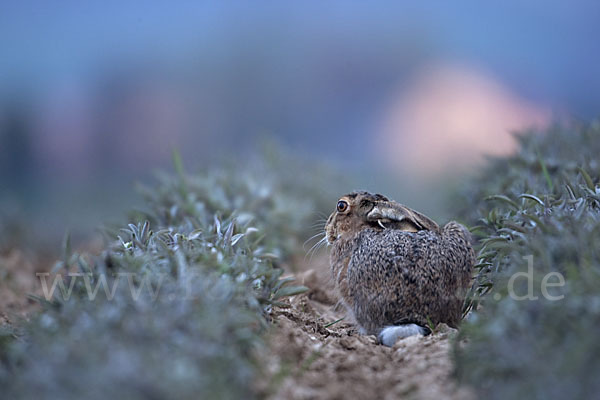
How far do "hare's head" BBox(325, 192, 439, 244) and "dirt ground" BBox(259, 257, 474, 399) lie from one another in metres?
0.69

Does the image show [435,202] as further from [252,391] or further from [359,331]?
[252,391]

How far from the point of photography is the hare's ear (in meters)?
3.40

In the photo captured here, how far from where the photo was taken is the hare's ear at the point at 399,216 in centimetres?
340

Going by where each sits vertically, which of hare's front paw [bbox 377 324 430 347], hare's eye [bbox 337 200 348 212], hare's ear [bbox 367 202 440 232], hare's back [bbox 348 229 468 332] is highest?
hare's ear [bbox 367 202 440 232]

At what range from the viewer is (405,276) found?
3.04 meters

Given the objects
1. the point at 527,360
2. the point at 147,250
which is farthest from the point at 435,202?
the point at 527,360

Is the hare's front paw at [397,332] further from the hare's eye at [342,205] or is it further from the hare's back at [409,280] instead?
the hare's eye at [342,205]

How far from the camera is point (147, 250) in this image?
305 cm

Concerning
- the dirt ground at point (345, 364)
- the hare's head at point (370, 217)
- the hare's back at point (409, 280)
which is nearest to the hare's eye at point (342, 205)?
the hare's head at point (370, 217)

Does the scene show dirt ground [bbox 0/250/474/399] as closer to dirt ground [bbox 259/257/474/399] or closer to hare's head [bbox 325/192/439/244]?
dirt ground [bbox 259/257/474/399]

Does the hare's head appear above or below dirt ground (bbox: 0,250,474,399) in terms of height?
above

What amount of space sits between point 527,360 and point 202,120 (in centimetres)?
1012

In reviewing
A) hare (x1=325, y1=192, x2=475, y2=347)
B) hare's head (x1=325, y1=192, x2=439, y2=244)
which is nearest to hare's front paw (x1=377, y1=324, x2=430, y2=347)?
hare (x1=325, y1=192, x2=475, y2=347)

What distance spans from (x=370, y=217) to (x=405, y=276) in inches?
22.8
